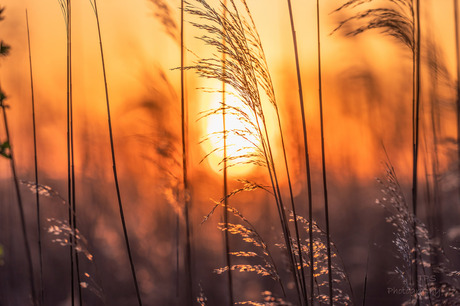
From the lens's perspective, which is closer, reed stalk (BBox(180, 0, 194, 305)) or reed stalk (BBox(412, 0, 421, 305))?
reed stalk (BBox(412, 0, 421, 305))

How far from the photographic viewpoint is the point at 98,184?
183 centimetres

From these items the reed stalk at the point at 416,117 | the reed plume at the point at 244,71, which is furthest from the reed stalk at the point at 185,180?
the reed stalk at the point at 416,117

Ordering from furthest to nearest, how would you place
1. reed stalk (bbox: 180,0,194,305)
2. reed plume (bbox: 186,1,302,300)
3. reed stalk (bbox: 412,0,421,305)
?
1. reed stalk (bbox: 180,0,194,305)
2. reed stalk (bbox: 412,0,421,305)
3. reed plume (bbox: 186,1,302,300)

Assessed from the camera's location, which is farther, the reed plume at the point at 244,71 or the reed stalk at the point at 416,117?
the reed stalk at the point at 416,117

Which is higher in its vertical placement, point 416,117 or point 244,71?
point 244,71

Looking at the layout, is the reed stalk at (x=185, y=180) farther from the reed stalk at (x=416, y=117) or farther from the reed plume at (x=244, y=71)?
the reed stalk at (x=416, y=117)

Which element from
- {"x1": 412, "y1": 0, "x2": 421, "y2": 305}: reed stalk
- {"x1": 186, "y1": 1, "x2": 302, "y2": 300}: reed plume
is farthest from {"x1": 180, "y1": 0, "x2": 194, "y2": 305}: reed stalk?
{"x1": 412, "y1": 0, "x2": 421, "y2": 305}: reed stalk

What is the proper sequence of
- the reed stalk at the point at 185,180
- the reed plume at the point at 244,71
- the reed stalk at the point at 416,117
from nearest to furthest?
the reed plume at the point at 244,71
the reed stalk at the point at 416,117
the reed stalk at the point at 185,180

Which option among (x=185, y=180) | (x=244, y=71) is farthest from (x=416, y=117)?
(x=185, y=180)

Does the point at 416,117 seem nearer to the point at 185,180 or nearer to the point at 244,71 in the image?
the point at 244,71

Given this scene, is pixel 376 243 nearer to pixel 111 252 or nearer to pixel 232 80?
pixel 232 80

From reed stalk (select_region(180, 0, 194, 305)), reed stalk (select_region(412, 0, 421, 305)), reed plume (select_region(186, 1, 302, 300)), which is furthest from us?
reed stalk (select_region(180, 0, 194, 305))

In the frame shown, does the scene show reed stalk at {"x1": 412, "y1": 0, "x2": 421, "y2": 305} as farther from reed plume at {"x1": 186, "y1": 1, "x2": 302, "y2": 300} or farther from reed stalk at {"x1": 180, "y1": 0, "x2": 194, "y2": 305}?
reed stalk at {"x1": 180, "y1": 0, "x2": 194, "y2": 305}

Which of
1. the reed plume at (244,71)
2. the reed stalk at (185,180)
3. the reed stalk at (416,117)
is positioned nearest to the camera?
the reed plume at (244,71)
